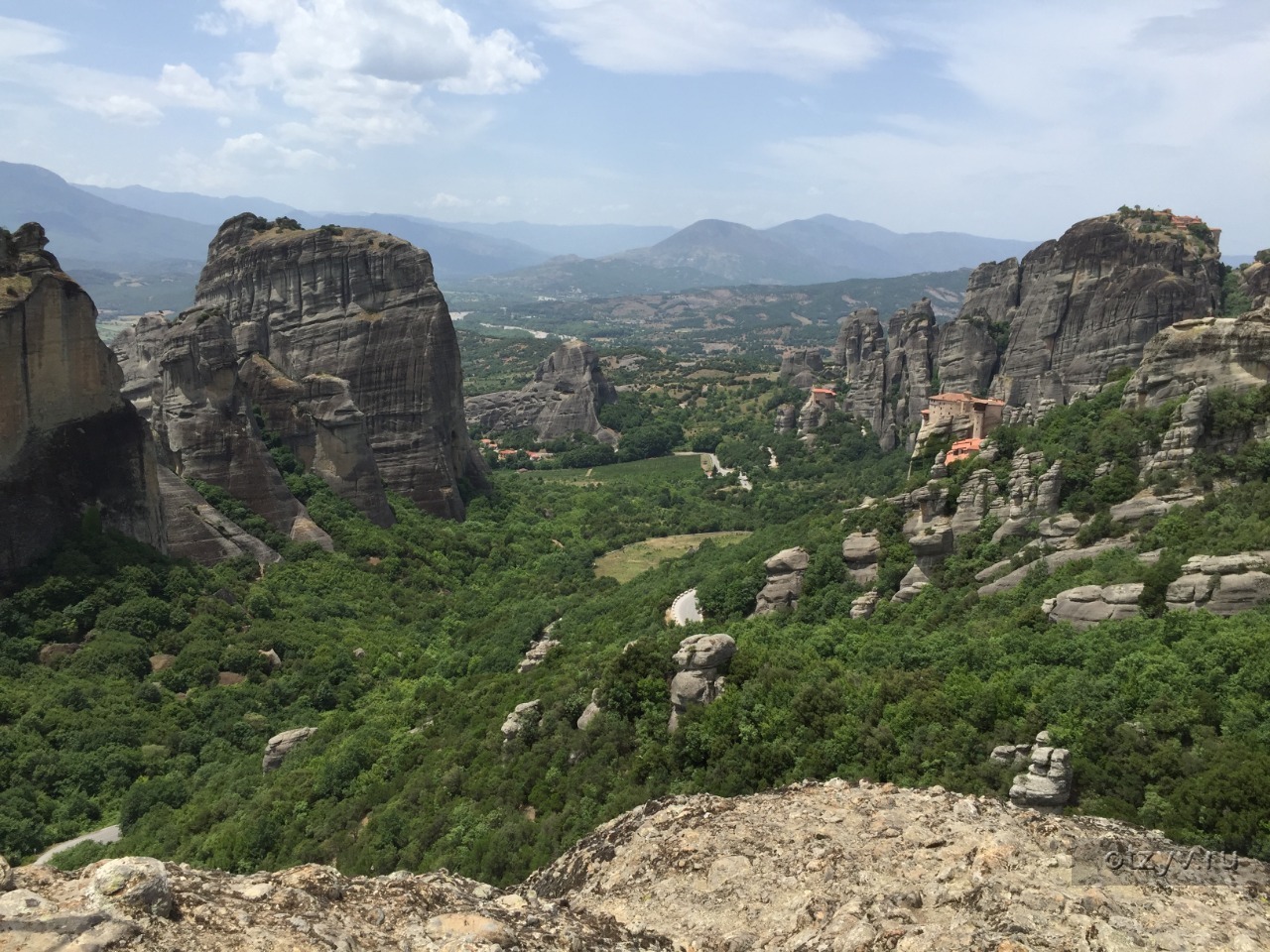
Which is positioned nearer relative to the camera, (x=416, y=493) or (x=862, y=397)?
(x=416, y=493)

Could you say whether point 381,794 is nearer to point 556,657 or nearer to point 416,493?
point 556,657

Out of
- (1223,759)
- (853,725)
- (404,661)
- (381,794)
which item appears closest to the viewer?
(1223,759)

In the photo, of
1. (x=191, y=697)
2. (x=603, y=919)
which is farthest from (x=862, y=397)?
(x=603, y=919)

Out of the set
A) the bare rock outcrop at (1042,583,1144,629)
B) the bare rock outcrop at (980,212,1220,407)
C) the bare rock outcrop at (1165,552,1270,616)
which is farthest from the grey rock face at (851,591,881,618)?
the bare rock outcrop at (980,212,1220,407)

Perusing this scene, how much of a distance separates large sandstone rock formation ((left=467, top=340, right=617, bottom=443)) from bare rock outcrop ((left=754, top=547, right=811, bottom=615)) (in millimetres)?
64661

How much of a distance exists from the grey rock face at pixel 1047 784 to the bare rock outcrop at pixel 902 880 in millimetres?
422

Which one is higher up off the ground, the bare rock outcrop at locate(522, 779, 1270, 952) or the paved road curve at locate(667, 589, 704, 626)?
the bare rock outcrop at locate(522, 779, 1270, 952)

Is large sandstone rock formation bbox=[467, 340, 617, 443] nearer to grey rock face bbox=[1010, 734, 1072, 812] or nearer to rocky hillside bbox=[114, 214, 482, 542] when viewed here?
rocky hillside bbox=[114, 214, 482, 542]

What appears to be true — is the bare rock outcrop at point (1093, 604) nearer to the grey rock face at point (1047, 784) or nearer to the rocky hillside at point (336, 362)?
the grey rock face at point (1047, 784)

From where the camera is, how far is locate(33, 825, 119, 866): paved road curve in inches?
933

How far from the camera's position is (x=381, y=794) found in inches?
859

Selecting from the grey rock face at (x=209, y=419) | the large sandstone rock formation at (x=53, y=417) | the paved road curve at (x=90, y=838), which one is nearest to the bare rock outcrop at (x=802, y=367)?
the grey rock face at (x=209, y=419)

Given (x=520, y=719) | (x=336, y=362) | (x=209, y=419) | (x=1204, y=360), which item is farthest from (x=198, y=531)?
(x=1204, y=360)

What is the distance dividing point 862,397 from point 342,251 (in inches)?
1892
